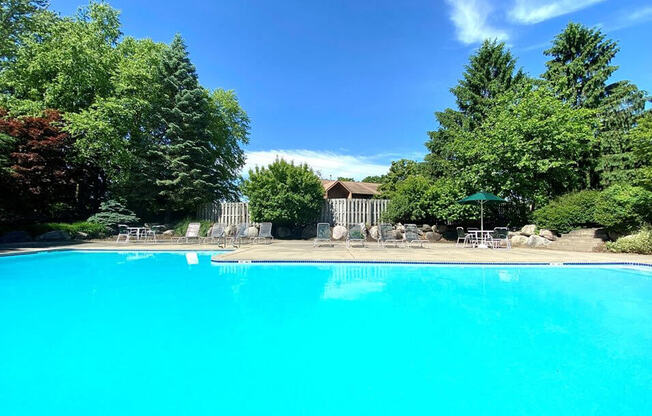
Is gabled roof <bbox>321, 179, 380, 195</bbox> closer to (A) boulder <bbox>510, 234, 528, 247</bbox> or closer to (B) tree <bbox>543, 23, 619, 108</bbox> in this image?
(B) tree <bbox>543, 23, 619, 108</bbox>

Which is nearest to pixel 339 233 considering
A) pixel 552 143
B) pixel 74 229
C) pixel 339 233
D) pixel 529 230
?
pixel 339 233

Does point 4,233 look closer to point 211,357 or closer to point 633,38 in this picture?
point 211,357

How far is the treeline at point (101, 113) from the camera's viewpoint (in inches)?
592

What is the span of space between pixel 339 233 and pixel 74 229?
1198 cm

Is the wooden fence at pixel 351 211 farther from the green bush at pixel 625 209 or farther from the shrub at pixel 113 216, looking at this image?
the green bush at pixel 625 209

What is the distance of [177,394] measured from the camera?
2.33 meters

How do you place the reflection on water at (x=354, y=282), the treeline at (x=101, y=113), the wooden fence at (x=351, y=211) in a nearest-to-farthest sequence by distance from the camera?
the reflection on water at (x=354, y=282), the treeline at (x=101, y=113), the wooden fence at (x=351, y=211)

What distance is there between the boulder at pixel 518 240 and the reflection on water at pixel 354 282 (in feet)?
23.6

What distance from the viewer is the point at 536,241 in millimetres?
11531

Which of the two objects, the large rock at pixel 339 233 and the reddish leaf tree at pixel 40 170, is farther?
the large rock at pixel 339 233

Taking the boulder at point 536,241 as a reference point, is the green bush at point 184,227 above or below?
above

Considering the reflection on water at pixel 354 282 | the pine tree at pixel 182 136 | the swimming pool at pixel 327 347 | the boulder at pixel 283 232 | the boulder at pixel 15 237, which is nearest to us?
the swimming pool at pixel 327 347

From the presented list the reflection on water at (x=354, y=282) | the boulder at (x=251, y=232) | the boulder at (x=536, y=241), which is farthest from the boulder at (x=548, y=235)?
the boulder at (x=251, y=232)

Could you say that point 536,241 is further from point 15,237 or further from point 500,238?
point 15,237
